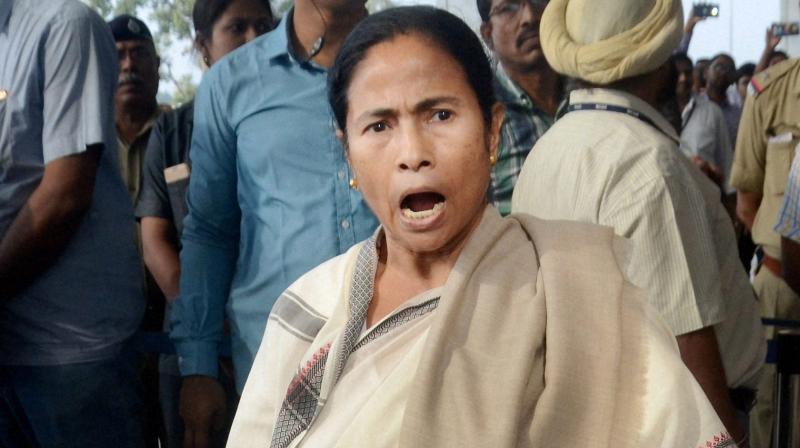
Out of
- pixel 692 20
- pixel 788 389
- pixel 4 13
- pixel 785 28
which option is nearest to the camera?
pixel 4 13

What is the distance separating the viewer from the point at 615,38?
2.53 meters

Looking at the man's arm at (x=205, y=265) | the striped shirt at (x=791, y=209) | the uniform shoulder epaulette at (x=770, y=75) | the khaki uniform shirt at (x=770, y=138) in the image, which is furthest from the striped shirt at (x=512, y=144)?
the uniform shoulder epaulette at (x=770, y=75)

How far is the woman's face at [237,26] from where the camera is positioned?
3580 mm

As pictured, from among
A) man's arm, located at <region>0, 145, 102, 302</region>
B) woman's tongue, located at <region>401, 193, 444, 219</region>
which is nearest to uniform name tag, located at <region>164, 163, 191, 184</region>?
man's arm, located at <region>0, 145, 102, 302</region>

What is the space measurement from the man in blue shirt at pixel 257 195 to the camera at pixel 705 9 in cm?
405

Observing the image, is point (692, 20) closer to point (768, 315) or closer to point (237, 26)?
point (768, 315)

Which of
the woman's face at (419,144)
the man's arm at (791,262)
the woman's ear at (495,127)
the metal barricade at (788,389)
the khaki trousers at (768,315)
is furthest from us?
the khaki trousers at (768,315)

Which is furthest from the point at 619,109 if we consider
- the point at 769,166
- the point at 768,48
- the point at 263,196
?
the point at 768,48

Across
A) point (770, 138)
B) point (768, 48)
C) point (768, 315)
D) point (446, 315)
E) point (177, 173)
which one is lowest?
point (768, 315)

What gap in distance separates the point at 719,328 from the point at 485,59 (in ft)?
3.71

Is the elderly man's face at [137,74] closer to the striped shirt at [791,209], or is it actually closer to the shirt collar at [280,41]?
the shirt collar at [280,41]

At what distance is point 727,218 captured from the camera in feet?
8.71

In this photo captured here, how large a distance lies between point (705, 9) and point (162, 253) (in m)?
3.77

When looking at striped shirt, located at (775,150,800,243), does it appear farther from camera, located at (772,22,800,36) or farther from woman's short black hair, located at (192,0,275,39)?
camera, located at (772,22,800,36)
